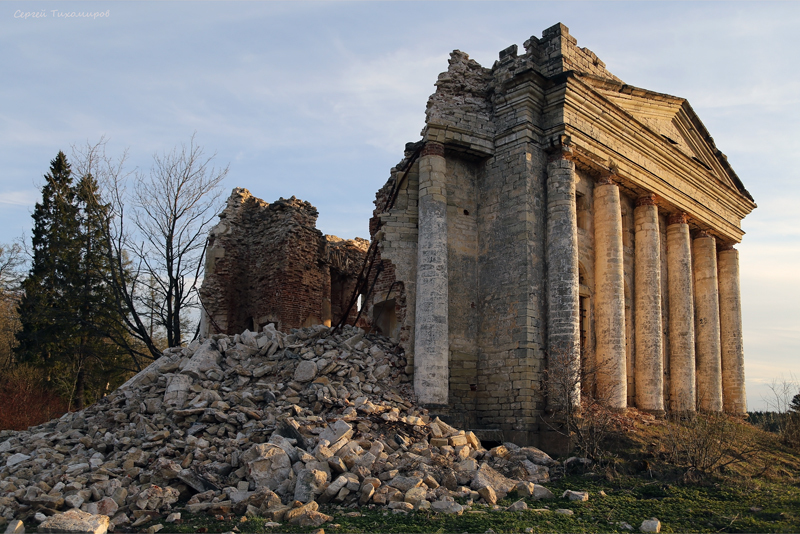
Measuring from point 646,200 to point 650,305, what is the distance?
2757 millimetres

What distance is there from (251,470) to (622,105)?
12.2m

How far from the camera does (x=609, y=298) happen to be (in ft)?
44.9

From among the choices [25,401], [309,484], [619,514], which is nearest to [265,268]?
[25,401]

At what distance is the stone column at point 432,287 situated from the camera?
11672 mm

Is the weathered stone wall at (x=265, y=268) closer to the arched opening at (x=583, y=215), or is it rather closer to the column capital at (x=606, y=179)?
the arched opening at (x=583, y=215)

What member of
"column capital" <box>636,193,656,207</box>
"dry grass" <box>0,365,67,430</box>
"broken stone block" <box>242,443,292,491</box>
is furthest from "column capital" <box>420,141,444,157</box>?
"dry grass" <box>0,365,67,430</box>

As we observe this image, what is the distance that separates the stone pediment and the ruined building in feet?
0.28

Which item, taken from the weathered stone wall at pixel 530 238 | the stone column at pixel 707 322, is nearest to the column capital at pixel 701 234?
the stone column at pixel 707 322

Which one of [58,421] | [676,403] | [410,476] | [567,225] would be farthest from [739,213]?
[58,421]

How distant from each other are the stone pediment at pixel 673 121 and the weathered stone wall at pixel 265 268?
8.85 m

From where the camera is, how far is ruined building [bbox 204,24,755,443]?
1217cm

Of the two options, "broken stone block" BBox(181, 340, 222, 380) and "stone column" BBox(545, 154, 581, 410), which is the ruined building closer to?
"stone column" BBox(545, 154, 581, 410)

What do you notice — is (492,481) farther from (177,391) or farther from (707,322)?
(707,322)

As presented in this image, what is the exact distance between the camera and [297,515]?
6742mm
